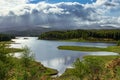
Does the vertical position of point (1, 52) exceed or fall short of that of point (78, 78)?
it exceeds it

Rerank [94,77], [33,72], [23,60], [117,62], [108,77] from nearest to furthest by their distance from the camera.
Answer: [33,72], [108,77], [94,77], [117,62], [23,60]

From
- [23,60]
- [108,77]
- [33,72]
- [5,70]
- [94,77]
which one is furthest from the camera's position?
[23,60]

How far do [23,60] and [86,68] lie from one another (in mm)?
31306

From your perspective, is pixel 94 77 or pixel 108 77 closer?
pixel 108 77

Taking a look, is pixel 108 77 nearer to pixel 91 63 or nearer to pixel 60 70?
pixel 91 63

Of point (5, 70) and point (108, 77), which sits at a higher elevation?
point (5, 70)

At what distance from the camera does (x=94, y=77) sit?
74.4 metres

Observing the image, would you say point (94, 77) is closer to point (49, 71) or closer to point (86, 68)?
point (86, 68)

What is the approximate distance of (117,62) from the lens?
8875 centimetres

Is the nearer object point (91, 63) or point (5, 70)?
point (5, 70)

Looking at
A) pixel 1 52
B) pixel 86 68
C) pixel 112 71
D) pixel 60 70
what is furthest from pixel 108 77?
pixel 60 70

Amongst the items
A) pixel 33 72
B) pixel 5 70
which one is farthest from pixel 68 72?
pixel 5 70

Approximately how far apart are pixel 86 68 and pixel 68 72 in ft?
65.1

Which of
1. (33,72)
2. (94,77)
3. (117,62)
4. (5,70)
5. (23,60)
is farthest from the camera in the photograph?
(23,60)
